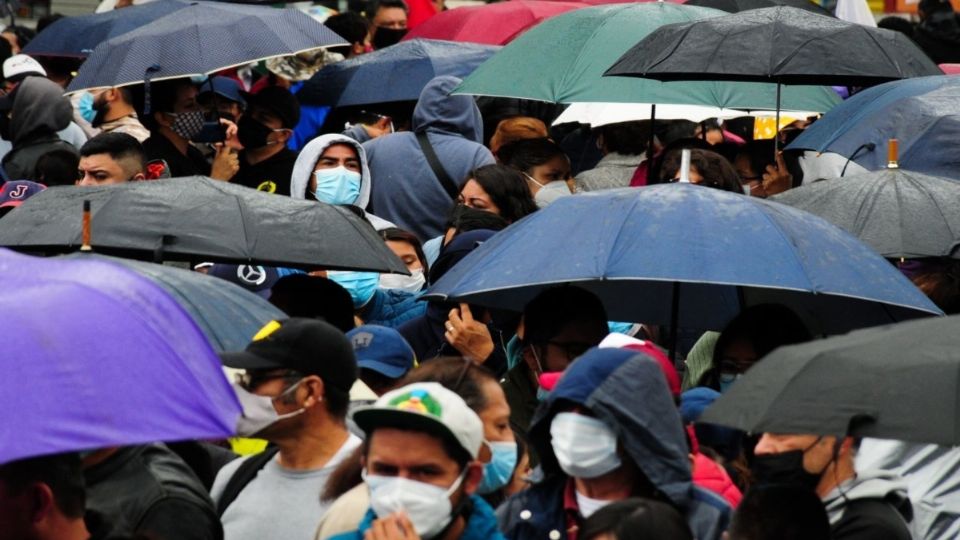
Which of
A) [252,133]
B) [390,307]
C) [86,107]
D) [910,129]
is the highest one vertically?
[910,129]

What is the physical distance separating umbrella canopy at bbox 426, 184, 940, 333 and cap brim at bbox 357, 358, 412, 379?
31cm

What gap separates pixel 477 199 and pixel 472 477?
4193 mm

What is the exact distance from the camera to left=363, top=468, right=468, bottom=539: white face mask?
18.1 feet

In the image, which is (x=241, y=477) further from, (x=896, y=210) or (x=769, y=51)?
(x=769, y=51)

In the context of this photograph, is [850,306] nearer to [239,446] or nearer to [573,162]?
[239,446]

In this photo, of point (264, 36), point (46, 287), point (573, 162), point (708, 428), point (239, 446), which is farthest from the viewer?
point (573, 162)

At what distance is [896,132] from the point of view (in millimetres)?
9938

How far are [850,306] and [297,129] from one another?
21.1 ft

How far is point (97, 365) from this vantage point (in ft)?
15.3

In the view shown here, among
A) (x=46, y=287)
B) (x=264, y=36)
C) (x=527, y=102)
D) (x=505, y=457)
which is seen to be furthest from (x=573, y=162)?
(x=46, y=287)

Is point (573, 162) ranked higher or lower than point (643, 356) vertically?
lower

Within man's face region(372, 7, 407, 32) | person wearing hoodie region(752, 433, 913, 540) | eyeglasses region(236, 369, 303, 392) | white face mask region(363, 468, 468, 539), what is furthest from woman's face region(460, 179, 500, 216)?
man's face region(372, 7, 407, 32)

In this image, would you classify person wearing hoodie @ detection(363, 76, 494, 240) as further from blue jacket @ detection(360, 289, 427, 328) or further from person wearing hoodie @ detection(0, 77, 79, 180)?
person wearing hoodie @ detection(0, 77, 79, 180)

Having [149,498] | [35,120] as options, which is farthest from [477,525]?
[35,120]
